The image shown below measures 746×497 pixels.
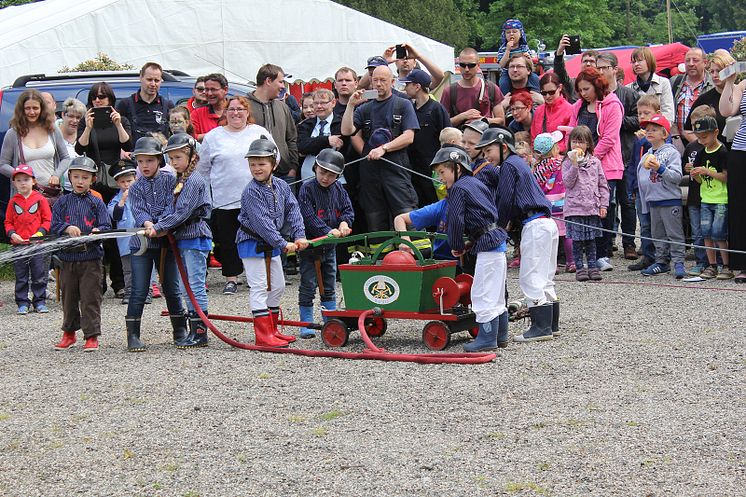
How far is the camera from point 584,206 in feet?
40.1

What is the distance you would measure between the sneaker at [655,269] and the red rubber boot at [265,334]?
500 centimetres

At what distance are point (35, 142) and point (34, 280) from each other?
1.52 metres

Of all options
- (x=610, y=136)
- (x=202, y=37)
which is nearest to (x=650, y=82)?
(x=610, y=136)

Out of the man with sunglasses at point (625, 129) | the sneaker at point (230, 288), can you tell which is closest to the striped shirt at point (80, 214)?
the sneaker at point (230, 288)

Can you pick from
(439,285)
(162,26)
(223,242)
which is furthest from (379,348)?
(162,26)

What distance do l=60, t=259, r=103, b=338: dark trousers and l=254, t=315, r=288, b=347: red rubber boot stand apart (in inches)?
54.0

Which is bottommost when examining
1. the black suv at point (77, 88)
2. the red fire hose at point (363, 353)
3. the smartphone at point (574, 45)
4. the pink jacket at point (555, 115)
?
the red fire hose at point (363, 353)

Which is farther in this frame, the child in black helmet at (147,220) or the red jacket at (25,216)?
the red jacket at (25,216)

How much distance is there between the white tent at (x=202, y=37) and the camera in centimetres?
2169

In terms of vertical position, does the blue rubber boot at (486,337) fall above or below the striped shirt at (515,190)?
below

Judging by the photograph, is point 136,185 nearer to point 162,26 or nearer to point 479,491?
point 479,491

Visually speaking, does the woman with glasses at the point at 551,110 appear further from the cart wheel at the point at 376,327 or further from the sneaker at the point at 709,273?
the cart wheel at the point at 376,327

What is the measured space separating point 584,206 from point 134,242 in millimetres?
5248

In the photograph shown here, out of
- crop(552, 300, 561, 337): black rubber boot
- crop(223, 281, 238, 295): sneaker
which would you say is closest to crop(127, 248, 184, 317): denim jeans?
crop(223, 281, 238, 295): sneaker
